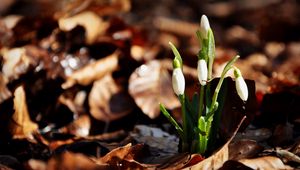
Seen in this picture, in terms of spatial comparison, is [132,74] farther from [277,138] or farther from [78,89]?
[277,138]

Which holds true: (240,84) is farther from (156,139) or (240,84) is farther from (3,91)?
(3,91)

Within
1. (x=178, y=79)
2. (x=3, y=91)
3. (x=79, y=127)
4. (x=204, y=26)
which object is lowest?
(x=79, y=127)

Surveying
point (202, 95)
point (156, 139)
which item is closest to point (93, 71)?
point (156, 139)

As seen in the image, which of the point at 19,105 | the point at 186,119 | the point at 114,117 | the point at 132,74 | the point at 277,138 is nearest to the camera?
the point at 186,119

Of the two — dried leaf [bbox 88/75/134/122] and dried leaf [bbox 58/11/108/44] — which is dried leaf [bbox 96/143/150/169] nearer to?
dried leaf [bbox 88/75/134/122]

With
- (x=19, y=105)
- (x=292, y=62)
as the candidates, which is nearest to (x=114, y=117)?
(x=19, y=105)

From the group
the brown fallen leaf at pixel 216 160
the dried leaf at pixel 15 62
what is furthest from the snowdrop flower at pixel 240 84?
the dried leaf at pixel 15 62

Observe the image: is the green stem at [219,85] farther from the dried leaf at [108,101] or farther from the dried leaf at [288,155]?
the dried leaf at [108,101]
